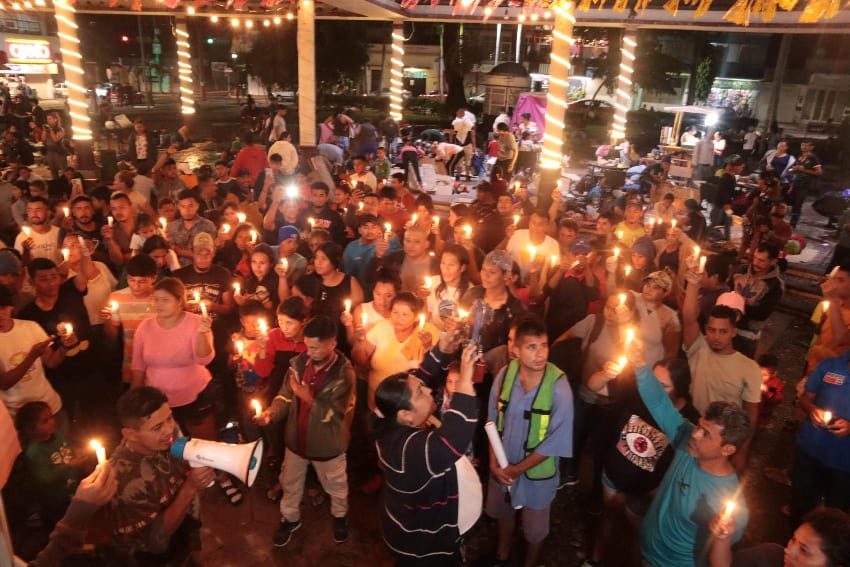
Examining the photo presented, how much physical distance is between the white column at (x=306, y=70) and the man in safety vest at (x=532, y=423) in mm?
11269

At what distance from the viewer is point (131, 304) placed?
4.79 metres

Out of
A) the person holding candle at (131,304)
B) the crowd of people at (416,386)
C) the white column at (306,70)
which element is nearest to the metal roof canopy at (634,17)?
the white column at (306,70)

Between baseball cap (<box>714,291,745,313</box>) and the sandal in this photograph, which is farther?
baseball cap (<box>714,291,745,313</box>)

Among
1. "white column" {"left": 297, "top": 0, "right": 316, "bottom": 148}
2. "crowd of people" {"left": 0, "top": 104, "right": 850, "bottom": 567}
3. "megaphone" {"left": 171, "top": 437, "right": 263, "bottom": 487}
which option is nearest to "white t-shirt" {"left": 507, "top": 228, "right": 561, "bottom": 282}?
"crowd of people" {"left": 0, "top": 104, "right": 850, "bottom": 567}

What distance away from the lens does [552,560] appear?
14.0 feet

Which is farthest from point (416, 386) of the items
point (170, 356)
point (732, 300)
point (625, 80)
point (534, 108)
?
point (534, 108)

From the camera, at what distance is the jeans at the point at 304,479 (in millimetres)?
4109

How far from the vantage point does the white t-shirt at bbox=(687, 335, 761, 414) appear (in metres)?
3.94

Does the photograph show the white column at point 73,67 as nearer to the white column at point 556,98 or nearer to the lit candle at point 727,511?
the white column at point 556,98

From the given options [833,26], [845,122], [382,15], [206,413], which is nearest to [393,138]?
[382,15]

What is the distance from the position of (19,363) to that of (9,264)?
50.3 inches

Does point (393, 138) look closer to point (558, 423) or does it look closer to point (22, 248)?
point (22, 248)

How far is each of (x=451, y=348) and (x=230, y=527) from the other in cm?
234

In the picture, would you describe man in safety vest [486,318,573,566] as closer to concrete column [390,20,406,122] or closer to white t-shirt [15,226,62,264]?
white t-shirt [15,226,62,264]
